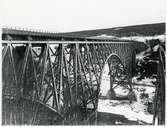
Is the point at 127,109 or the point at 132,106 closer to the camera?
the point at 127,109

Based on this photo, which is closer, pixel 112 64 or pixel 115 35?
pixel 112 64

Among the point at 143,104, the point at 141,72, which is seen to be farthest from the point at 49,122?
the point at 141,72

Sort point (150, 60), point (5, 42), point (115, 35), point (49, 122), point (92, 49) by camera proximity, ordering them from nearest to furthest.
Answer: point (5, 42)
point (49, 122)
point (92, 49)
point (150, 60)
point (115, 35)

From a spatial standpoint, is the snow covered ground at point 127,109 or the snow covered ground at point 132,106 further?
the snow covered ground at point 132,106

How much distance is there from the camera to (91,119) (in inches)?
619

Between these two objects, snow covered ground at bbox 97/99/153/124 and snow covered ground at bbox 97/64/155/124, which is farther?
snow covered ground at bbox 97/64/155/124

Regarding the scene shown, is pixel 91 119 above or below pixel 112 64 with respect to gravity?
below

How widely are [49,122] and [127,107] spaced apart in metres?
13.9

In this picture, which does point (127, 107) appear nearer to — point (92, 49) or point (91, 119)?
point (91, 119)

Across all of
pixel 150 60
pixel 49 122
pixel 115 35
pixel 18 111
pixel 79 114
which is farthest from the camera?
pixel 115 35

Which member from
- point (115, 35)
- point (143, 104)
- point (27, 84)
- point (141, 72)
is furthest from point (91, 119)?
point (115, 35)

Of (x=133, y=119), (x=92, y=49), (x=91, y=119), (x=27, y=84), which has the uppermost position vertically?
(x=92, y=49)

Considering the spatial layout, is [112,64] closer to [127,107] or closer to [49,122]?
[127,107]

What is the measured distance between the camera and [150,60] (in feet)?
94.2
